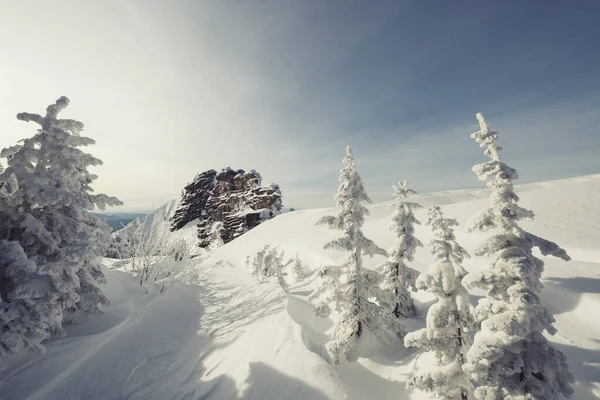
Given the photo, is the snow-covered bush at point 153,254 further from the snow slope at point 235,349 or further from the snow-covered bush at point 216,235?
the snow-covered bush at point 216,235

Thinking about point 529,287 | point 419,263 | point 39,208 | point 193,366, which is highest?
point 39,208

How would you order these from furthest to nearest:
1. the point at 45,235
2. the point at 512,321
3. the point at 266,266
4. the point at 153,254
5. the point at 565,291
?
the point at 266,266 < the point at 153,254 < the point at 565,291 < the point at 45,235 < the point at 512,321

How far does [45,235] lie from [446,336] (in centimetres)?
1172

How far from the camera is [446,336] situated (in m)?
5.98

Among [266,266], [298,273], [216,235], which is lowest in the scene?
[298,273]

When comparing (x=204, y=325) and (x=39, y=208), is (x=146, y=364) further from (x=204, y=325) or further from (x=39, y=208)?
(x=39, y=208)

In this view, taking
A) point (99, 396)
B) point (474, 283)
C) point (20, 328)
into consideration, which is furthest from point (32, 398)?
point (474, 283)

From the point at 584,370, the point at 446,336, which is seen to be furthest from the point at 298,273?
→ the point at 584,370

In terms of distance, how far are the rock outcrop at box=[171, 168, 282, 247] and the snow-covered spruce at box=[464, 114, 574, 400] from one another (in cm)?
5067

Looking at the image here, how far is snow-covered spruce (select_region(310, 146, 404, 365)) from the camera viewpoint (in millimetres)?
8617

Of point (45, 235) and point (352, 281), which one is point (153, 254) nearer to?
point (45, 235)

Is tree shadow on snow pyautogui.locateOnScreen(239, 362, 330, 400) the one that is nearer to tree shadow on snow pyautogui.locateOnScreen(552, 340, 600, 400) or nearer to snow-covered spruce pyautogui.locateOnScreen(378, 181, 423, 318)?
snow-covered spruce pyautogui.locateOnScreen(378, 181, 423, 318)

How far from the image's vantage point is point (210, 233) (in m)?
63.1

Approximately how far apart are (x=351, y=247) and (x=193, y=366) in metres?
7.10
